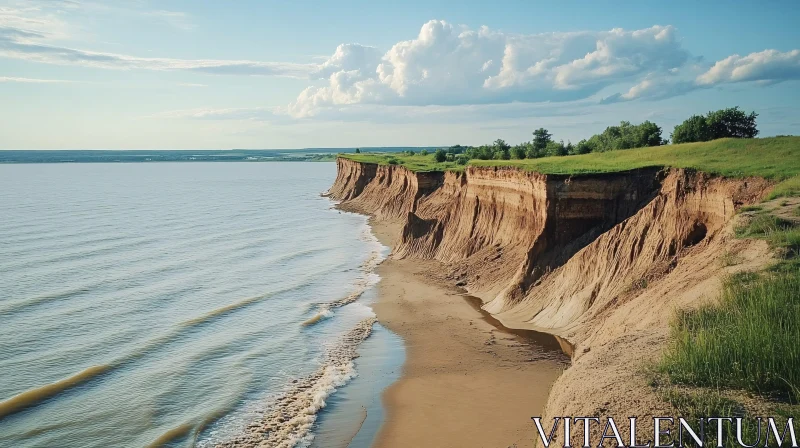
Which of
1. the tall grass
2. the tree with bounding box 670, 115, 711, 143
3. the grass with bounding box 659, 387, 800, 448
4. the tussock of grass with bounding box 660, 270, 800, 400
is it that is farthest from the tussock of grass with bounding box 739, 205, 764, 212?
the tree with bounding box 670, 115, 711, 143

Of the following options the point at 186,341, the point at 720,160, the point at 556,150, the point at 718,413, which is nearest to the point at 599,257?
the point at 720,160

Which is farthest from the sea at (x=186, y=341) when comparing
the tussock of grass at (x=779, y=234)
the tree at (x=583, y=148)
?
the tree at (x=583, y=148)

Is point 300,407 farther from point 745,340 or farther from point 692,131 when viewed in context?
point 692,131

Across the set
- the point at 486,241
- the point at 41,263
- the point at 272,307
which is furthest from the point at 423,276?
the point at 41,263

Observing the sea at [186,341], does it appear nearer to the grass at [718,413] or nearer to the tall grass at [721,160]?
the grass at [718,413]

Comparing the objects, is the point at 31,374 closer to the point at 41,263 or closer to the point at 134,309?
the point at 134,309

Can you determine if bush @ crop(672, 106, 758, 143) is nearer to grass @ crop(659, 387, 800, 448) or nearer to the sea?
the sea
